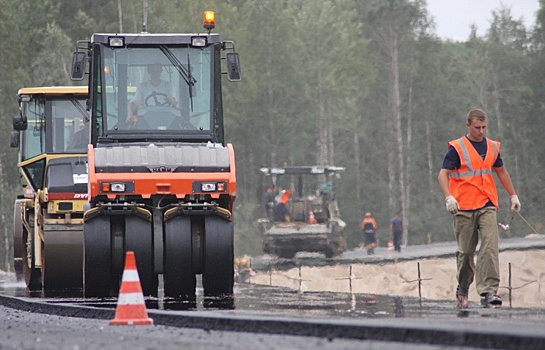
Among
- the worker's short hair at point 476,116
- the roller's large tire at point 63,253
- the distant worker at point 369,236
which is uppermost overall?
the worker's short hair at point 476,116

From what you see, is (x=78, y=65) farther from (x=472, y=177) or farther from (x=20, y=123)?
(x=472, y=177)

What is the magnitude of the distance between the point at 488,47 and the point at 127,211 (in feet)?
213

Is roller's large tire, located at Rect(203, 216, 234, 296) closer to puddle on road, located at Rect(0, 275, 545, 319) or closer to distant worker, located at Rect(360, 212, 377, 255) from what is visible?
puddle on road, located at Rect(0, 275, 545, 319)

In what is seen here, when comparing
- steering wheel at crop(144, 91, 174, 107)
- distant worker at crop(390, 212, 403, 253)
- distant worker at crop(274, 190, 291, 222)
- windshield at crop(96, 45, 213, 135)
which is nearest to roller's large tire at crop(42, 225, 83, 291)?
windshield at crop(96, 45, 213, 135)

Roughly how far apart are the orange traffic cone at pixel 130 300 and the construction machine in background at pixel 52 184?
7.70 meters

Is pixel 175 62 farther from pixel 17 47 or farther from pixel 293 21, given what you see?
pixel 293 21

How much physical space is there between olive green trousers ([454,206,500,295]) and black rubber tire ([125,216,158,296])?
13.5ft

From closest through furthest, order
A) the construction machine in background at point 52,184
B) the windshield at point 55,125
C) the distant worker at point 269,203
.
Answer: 1. the construction machine in background at point 52,184
2. the windshield at point 55,125
3. the distant worker at point 269,203

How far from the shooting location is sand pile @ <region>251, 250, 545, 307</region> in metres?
32.5

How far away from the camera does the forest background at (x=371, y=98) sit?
69.9 meters

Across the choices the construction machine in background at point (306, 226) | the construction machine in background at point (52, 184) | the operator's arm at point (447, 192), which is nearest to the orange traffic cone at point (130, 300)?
the operator's arm at point (447, 192)

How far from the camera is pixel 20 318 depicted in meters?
13.7

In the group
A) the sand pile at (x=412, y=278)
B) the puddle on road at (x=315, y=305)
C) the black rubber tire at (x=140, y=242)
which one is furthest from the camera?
the sand pile at (x=412, y=278)

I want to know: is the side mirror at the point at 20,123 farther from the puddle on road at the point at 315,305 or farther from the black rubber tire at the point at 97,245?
the black rubber tire at the point at 97,245
